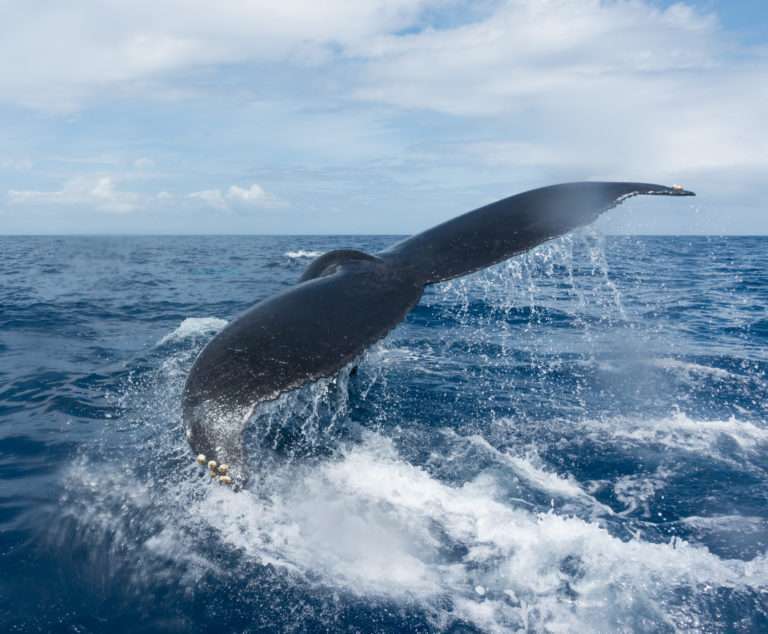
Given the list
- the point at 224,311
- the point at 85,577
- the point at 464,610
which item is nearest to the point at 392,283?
the point at 464,610

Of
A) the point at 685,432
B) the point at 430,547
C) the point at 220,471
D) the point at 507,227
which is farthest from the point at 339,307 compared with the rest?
the point at 685,432

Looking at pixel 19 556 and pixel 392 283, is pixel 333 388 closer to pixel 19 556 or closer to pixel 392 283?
pixel 392 283

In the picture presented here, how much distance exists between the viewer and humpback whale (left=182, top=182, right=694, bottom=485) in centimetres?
A: 302

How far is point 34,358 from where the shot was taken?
9.98 meters

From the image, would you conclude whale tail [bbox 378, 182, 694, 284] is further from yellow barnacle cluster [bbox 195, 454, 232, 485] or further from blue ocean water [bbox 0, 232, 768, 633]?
yellow barnacle cluster [bbox 195, 454, 232, 485]

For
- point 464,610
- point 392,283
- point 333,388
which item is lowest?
point 464,610

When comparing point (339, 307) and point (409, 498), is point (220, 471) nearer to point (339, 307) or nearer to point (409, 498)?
point (339, 307)

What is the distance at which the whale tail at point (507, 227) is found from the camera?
4477 millimetres

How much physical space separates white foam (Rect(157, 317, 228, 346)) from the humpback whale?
23.1 feet

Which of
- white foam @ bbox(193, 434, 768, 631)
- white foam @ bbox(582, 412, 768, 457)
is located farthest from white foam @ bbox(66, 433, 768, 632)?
white foam @ bbox(582, 412, 768, 457)

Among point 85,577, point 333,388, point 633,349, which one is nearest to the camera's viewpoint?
point 85,577

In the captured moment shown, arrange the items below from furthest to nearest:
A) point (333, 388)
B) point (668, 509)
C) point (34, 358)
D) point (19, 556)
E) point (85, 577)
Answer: point (34, 358), point (333, 388), point (668, 509), point (19, 556), point (85, 577)

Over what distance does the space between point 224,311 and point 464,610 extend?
42.3ft

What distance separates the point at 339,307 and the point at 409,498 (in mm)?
2086
